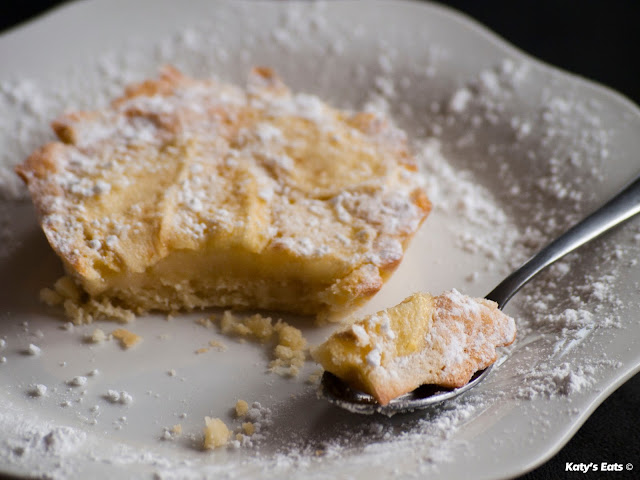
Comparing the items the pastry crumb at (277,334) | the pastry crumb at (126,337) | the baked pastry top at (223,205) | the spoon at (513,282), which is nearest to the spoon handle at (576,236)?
the spoon at (513,282)

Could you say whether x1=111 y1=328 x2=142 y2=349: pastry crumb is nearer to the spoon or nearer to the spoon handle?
the spoon

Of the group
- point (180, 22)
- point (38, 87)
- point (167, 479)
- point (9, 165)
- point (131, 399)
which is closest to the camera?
point (167, 479)

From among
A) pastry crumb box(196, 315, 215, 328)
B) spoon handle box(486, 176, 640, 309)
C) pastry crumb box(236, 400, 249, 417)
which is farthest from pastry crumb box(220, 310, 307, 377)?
spoon handle box(486, 176, 640, 309)

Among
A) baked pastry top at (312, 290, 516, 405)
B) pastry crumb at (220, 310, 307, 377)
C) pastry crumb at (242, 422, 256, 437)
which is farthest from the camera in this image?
pastry crumb at (220, 310, 307, 377)

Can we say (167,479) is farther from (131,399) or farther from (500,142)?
(500,142)

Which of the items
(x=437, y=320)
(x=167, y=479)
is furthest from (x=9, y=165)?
(x=437, y=320)

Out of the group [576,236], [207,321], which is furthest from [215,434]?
[576,236]
